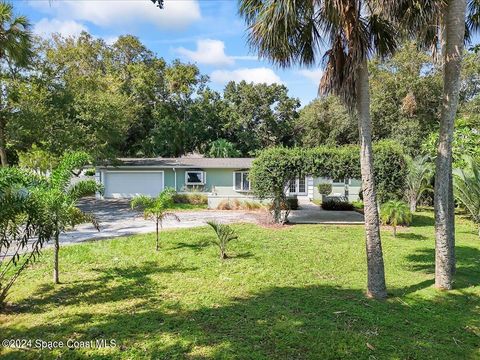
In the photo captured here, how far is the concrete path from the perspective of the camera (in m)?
15.9

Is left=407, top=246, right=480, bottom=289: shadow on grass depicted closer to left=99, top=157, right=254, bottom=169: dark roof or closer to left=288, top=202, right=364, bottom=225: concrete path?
left=288, top=202, right=364, bottom=225: concrete path

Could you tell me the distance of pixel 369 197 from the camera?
259 inches

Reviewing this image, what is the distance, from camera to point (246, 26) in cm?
687

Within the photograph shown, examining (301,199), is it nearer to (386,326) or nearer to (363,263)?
(363,263)

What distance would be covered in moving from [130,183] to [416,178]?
A: 61.2 ft

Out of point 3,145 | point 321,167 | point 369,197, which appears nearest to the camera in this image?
point 369,197

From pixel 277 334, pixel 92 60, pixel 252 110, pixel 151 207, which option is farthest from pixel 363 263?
pixel 92 60

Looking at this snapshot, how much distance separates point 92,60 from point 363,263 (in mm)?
30313

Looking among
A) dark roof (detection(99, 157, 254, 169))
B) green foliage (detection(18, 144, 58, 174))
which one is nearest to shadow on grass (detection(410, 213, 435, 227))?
dark roof (detection(99, 157, 254, 169))

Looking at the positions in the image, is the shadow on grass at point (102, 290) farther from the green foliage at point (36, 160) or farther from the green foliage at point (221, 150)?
the green foliage at point (221, 150)

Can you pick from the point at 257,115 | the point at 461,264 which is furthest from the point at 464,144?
the point at 257,115

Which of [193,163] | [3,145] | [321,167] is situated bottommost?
[321,167]

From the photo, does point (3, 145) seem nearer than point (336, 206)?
Yes

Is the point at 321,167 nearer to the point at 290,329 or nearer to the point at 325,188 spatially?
the point at 325,188
